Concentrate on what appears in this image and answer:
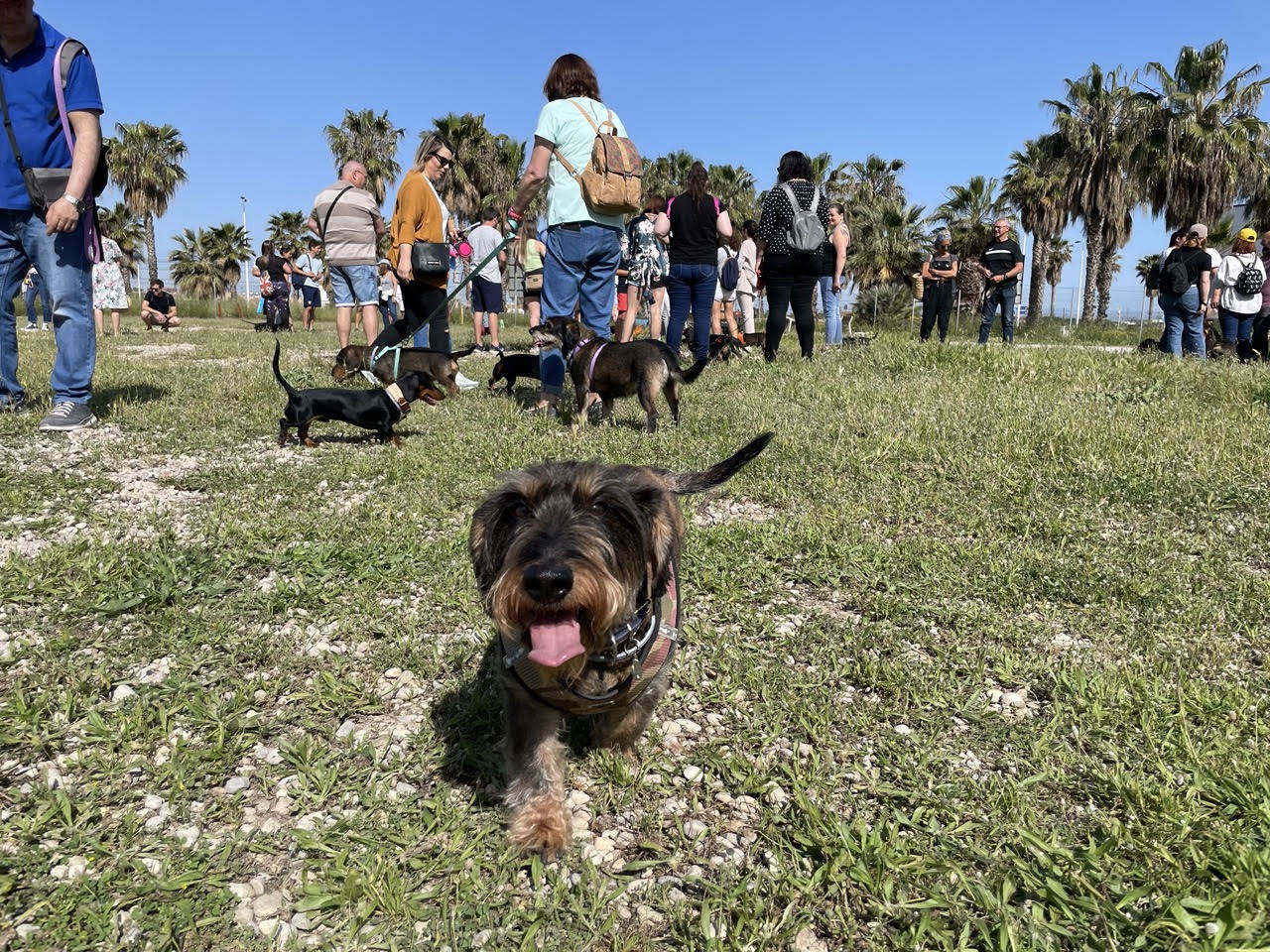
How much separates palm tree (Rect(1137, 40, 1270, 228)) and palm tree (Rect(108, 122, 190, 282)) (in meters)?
54.0

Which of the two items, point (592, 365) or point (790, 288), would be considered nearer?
point (592, 365)

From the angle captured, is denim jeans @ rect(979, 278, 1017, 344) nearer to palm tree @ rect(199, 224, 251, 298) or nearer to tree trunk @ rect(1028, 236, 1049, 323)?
tree trunk @ rect(1028, 236, 1049, 323)

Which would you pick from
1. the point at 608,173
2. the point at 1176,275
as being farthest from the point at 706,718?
the point at 1176,275

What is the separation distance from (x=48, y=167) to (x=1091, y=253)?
40767mm

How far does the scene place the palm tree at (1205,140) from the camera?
91.1 feet

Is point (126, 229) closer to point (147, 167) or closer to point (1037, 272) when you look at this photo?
point (147, 167)

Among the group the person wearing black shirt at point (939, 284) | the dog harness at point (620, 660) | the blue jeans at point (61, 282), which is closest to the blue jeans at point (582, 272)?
the blue jeans at point (61, 282)

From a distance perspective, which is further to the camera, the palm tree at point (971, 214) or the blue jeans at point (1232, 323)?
A: the palm tree at point (971, 214)

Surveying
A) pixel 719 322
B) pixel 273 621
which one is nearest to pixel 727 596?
pixel 273 621

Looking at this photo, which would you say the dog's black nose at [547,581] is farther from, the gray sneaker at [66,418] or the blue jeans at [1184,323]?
the blue jeans at [1184,323]

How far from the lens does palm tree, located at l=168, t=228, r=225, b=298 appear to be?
172ft

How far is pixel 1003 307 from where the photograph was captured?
1444 centimetres

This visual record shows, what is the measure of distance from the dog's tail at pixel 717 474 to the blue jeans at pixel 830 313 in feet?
35.9

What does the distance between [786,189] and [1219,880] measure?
360 inches
